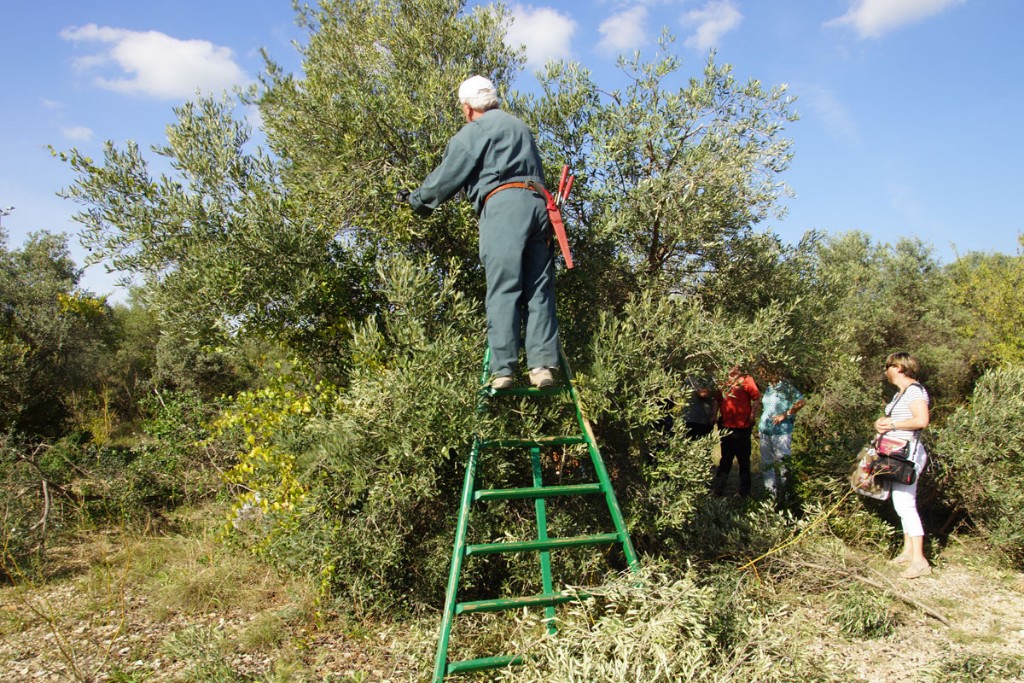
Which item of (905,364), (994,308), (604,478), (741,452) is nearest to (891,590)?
(905,364)

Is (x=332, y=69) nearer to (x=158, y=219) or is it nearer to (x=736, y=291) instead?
(x=158, y=219)

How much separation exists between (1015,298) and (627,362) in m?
14.9

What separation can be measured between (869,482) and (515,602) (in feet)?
14.2

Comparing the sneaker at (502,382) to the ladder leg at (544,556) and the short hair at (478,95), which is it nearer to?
the ladder leg at (544,556)

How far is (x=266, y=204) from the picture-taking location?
16.0ft

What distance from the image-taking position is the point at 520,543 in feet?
12.0

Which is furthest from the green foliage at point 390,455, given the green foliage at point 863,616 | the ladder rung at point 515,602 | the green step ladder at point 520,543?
the green foliage at point 863,616

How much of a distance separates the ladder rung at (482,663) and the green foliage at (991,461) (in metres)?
5.32

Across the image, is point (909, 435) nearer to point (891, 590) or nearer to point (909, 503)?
point (909, 503)

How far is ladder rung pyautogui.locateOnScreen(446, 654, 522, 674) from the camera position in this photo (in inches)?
136

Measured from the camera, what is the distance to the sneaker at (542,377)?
3.78 metres

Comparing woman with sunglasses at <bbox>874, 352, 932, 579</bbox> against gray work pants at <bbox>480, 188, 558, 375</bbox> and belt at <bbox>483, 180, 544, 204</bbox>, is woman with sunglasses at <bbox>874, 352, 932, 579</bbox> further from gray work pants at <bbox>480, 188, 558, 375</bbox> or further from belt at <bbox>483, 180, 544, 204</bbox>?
belt at <bbox>483, 180, 544, 204</bbox>

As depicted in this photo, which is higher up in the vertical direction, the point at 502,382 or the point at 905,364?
the point at 905,364

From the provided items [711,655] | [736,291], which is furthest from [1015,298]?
[711,655]
